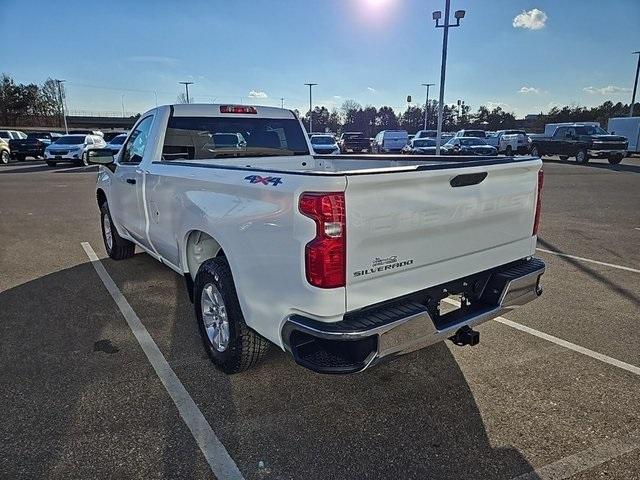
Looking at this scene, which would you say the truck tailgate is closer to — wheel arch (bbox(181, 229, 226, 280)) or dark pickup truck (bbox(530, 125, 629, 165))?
wheel arch (bbox(181, 229, 226, 280))

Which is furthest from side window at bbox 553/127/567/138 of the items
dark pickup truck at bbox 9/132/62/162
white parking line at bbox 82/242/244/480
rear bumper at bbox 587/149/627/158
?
dark pickup truck at bbox 9/132/62/162

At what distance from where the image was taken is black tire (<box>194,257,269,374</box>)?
3.01m

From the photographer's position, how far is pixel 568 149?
2553 centimetres

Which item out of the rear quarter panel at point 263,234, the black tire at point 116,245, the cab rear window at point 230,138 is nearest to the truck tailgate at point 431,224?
the rear quarter panel at point 263,234

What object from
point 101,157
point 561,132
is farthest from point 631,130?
point 101,157

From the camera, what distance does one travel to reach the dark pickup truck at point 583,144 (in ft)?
76.7

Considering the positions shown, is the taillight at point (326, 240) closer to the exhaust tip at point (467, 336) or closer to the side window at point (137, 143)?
the exhaust tip at point (467, 336)

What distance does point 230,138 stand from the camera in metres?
4.86

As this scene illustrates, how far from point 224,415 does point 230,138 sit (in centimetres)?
305

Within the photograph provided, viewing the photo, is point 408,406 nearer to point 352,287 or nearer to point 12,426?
point 352,287

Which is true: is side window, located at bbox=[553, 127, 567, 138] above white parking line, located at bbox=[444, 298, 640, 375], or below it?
above

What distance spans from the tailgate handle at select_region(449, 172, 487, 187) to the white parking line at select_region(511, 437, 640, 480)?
1.66 m

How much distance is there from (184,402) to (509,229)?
259 cm

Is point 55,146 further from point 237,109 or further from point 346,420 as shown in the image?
point 346,420
